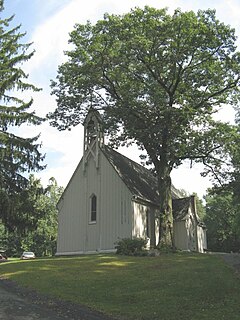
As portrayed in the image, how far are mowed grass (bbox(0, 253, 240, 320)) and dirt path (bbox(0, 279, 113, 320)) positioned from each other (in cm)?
42

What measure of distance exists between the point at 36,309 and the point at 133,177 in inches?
857

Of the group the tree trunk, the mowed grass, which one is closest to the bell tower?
the tree trunk

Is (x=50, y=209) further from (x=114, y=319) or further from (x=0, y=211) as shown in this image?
(x=114, y=319)

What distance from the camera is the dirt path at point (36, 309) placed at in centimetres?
959

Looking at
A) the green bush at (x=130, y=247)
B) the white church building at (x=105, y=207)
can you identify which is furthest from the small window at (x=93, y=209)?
the green bush at (x=130, y=247)

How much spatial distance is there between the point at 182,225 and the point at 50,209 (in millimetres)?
42362

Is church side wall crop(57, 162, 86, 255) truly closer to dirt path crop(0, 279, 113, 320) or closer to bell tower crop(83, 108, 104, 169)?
bell tower crop(83, 108, 104, 169)

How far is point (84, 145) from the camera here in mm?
31734

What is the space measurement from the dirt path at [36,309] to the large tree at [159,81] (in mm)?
16318

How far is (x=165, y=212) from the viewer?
28172 mm

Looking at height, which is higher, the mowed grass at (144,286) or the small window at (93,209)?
the small window at (93,209)

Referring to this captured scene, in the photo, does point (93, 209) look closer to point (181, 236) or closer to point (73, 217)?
point (73, 217)

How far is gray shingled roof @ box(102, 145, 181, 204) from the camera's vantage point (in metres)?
29.4

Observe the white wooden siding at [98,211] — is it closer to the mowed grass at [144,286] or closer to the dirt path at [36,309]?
the mowed grass at [144,286]
